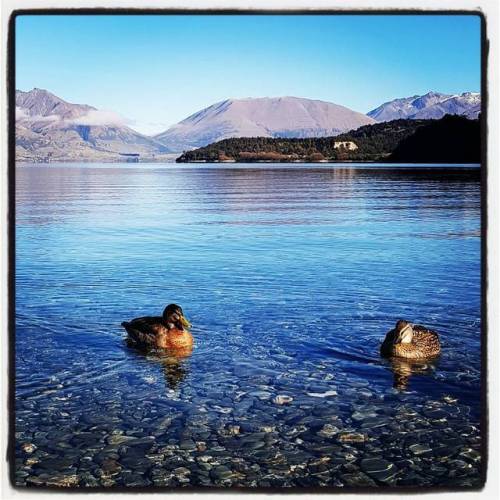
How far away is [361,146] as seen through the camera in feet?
392

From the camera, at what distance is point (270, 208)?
39688 mm

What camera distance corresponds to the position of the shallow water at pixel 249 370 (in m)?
7.55

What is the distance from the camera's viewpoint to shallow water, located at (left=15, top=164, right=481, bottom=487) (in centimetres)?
755

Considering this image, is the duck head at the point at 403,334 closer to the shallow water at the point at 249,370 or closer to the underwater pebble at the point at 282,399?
the shallow water at the point at 249,370

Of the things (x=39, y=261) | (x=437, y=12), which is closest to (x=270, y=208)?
(x=39, y=261)

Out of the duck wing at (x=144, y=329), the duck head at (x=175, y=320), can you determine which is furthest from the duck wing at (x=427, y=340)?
the duck wing at (x=144, y=329)

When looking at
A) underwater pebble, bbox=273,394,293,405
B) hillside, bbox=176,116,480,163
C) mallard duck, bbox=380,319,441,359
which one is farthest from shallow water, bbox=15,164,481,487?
hillside, bbox=176,116,480,163

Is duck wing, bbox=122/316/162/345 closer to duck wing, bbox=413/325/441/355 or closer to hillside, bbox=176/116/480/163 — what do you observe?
duck wing, bbox=413/325/441/355

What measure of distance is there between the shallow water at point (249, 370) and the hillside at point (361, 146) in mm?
56147

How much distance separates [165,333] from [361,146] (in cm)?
11066

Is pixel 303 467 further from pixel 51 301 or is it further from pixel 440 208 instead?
pixel 440 208

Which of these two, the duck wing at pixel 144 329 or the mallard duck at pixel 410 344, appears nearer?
the mallard duck at pixel 410 344

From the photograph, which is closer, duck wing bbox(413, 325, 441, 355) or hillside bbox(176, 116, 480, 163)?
duck wing bbox(413, 325, 441, 355)

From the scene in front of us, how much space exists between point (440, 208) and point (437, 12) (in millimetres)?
32797
